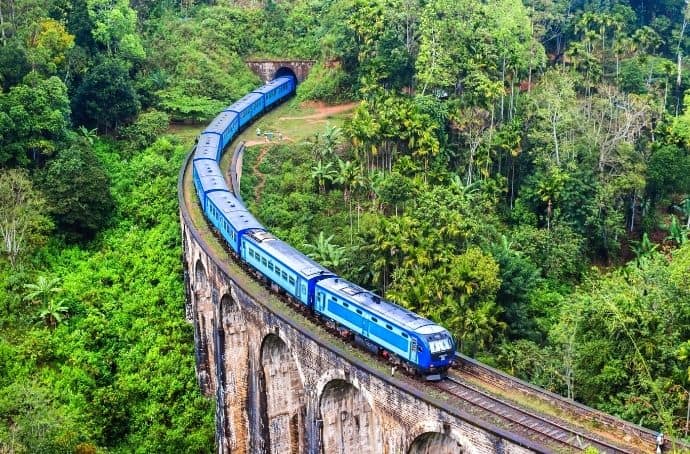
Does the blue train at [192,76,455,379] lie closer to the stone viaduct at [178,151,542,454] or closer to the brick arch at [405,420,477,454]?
the stone viaduct at [178,151,542,454]

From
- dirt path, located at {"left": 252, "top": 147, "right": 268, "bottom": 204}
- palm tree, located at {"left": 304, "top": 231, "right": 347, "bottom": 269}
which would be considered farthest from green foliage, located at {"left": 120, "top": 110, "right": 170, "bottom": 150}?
palm tree, located at {"left": 304, "top": 231, "right": 347, "bottom": 269}

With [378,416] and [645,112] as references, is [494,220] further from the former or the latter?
[378,416]

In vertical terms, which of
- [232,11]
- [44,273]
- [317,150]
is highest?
[232,11]

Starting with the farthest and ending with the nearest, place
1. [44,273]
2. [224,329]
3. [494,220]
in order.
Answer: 1. [494,220]
2. [44,273]
3. [224,329]

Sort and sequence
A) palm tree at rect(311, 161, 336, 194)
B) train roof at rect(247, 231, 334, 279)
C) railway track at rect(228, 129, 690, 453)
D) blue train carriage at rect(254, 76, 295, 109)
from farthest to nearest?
1. blue train carriage at rect(254, 76, 295, 109)
2. palm tree at rect(311, 161, 336, 194)
3. train roof at rect(247, 231, 334, 279)
4. railway track at rect(228, 129, 690, 453)

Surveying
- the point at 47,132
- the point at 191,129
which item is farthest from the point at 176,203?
the point at 191,129

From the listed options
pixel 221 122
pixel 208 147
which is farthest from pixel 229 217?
pixel 221 122
